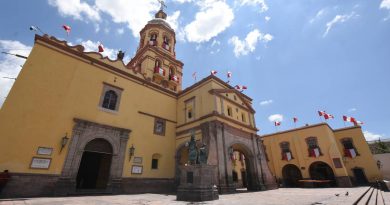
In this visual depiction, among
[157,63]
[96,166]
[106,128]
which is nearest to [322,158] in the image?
[157,63]

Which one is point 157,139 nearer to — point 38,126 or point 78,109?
point 78,109

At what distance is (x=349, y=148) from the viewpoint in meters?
26.1

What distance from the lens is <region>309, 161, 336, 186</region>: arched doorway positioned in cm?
2495

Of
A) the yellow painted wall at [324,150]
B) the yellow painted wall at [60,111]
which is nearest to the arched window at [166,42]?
the yellow painted wall at [60,111]

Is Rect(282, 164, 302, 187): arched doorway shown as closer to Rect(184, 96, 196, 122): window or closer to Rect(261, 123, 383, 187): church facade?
Rect(261, 123, 383, 187): church facade

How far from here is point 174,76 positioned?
24.9 meters

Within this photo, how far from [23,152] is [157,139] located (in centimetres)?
931

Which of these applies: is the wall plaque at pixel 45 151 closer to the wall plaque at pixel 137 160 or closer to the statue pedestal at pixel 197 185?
the wall plaque at pixel 137 160

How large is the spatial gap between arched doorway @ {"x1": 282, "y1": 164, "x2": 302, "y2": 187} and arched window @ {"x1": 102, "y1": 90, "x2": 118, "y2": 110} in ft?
80.9

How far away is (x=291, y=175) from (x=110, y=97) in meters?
26.3

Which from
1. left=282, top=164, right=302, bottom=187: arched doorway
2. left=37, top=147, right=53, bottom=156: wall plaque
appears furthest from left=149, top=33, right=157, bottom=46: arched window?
left=282, top=164, right=302, bottom=187: arched doorway

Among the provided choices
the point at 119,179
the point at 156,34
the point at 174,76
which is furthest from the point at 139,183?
the point at 156,34

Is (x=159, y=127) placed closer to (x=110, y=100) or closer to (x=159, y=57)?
(x=110, y=100)

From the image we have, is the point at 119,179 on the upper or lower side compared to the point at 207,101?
lower
